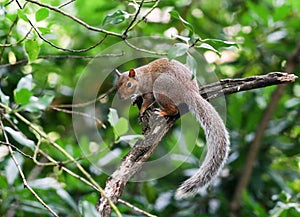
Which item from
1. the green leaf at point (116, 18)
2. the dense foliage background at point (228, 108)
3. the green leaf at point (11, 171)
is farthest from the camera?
the dense foliage background at point (228, 108)

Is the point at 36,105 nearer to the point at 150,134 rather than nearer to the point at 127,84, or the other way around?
the point at 150,134

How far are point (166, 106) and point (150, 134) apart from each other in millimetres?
241

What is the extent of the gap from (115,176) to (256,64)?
4.09ft

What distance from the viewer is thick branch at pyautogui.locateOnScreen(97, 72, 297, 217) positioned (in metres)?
0.96

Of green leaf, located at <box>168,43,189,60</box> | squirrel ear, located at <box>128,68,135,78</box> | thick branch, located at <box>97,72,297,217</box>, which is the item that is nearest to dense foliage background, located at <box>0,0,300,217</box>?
squirrel ear, located at <box>128,68,135,78</box>

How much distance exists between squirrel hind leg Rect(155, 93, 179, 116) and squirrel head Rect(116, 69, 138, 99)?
13 centimetres

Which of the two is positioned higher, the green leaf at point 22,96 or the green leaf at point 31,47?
the green leaf at point 22,96

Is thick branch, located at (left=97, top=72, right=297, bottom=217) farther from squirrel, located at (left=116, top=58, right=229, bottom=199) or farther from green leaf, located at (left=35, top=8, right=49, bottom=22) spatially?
green leaf, located at (left=35, top=8, right=49, bottom=22)

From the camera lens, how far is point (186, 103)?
1.37 meters

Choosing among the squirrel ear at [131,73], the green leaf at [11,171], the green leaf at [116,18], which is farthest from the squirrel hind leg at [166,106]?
the green leaf at [11,171]

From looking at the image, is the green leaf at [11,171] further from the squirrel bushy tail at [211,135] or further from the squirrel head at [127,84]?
A: the squirrel bushy tail at [211,135]

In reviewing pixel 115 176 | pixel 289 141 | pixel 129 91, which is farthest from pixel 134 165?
pixel 289 141

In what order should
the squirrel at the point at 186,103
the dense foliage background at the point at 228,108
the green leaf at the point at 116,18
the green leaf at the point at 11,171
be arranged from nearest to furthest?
the green leaf at the point at 116,18
the squirrel at the point at 186,103
the green leaf at the point at 11,171
the dense foliage background at the point at 228,108

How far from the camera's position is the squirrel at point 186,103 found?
49.3 inches
